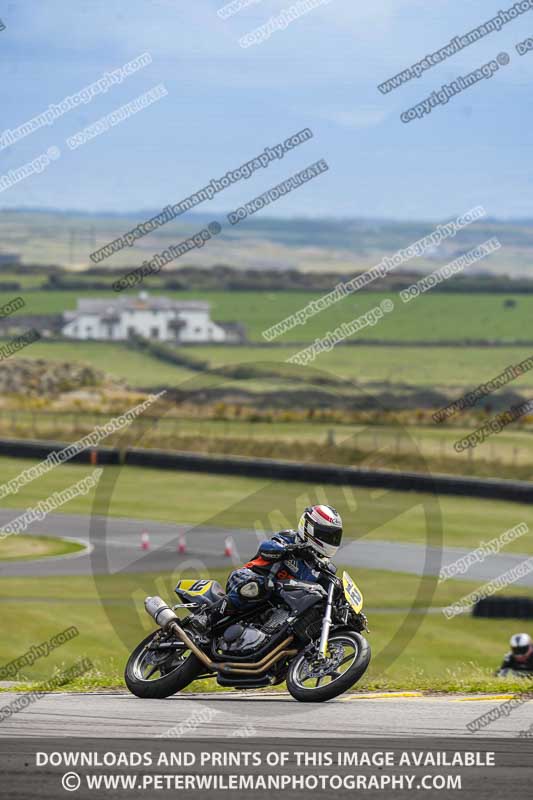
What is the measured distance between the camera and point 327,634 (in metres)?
10.1

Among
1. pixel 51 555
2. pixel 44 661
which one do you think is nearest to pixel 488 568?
pixel 51 555

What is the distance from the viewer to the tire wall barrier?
44375 millimetres

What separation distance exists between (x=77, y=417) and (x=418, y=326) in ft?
322

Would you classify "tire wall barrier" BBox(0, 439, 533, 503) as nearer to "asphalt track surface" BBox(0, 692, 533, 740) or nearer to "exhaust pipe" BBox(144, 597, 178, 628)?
"asphalt track surface" BBox(0, 692, 533, 740)

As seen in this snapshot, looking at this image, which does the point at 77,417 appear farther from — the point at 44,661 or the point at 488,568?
the point at 44,661

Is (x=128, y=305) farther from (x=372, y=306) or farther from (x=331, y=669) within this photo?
(x=331, y=669)

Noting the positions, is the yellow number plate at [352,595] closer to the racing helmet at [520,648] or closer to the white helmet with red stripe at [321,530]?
the white helmet with red stripe at [321,530]

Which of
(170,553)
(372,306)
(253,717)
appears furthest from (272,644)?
(372,306)

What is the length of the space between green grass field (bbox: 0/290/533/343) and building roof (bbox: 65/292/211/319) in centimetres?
298

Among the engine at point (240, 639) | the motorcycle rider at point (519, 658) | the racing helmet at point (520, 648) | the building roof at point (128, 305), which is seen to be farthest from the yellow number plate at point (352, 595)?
the building roof at point (128, 305)

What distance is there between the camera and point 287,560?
1058cm

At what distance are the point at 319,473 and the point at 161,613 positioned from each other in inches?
1334

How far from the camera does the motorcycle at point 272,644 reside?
10133 millimetres

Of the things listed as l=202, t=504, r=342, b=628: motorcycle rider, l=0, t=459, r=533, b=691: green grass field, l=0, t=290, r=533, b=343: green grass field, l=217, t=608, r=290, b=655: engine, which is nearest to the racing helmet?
l=0, t=459, r=533, b=691: green grass field
